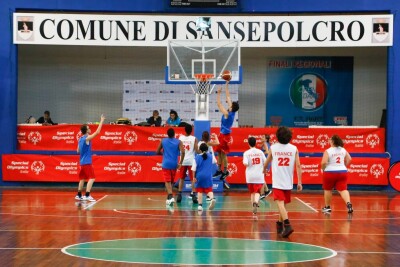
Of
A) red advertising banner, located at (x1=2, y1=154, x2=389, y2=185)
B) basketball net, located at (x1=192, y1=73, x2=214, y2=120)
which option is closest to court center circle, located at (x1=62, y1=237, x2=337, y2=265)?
basketball net, located at (x1=192, y1=73, x2=214, y2=120)

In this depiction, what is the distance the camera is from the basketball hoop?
21328 mm

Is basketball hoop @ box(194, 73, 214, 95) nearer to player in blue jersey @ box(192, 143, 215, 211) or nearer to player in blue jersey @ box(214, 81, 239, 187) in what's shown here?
player in blue jersey @ box(214, 81, 239, 187)

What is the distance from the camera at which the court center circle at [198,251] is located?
33.4 feet

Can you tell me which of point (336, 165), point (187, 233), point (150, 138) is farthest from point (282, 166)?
point (150, 138)

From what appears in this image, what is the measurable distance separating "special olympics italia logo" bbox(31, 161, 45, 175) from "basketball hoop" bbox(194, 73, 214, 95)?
6975mm

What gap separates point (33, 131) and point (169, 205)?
8901 millimetres

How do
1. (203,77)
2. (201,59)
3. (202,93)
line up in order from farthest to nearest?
(201,59) → (202,93) → (203,77)

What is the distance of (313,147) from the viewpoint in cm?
2472

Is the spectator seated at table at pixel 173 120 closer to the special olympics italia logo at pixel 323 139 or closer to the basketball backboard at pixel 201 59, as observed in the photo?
the basketball backboard at pixel 201 59

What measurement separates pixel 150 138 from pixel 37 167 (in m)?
4.20

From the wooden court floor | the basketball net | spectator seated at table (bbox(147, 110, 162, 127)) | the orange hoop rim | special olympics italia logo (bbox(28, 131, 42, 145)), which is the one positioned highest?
the orange hoop rim

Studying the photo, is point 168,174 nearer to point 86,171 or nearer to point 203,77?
point 86,171

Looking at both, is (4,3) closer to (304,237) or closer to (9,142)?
(9,142)

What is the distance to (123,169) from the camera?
24641 mm
